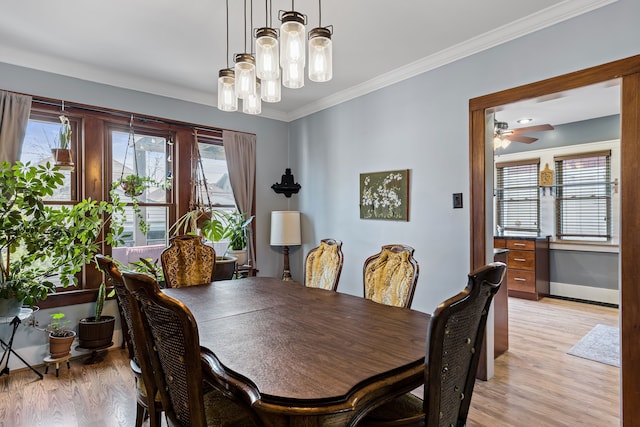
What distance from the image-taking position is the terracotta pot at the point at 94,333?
3.15m

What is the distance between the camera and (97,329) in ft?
10.4

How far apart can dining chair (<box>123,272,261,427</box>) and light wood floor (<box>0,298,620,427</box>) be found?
1304 millimetres

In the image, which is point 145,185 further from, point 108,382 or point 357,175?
point 357,175

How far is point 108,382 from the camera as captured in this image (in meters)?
2.81

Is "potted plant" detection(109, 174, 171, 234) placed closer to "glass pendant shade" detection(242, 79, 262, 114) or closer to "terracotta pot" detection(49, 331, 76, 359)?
"terracotta pot" detection(49, 331, 76, 359)

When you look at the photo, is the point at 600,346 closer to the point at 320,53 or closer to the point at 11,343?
the point at 320,53

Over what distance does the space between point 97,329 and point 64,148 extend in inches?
64.5

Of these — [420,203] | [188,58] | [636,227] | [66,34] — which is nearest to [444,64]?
[420,203]

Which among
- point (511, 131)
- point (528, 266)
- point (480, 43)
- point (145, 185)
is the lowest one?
point (528, 266)

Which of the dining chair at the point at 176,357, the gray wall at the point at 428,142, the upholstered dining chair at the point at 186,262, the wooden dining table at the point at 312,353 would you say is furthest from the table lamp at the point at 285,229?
the dining chair at the point at 176,357

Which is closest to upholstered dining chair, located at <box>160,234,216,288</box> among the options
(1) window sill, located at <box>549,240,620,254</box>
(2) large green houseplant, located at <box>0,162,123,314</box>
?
(2) large green houseplant, located at <box>0,162,123,314</box>

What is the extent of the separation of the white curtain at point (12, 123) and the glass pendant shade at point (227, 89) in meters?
2.11


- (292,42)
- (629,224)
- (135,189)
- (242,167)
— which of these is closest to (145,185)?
(135,189)

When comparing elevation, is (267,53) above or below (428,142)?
above
